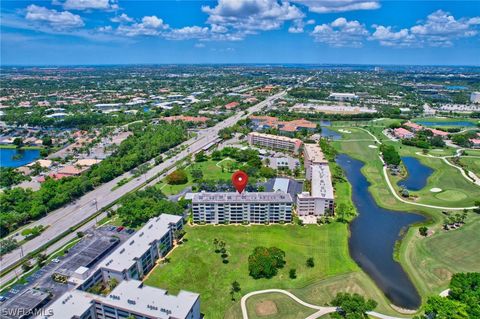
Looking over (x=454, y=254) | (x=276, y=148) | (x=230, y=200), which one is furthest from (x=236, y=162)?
(x=454, y=254)

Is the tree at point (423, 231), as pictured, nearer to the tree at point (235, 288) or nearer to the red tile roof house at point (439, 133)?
Answer: the tree at point (235, 288)

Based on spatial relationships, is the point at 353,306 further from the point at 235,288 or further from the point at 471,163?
the point at 471,163

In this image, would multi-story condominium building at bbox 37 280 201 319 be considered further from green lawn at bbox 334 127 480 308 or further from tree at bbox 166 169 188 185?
tree at bbox 166 169 188 185

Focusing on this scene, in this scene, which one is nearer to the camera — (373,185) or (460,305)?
(460,305)

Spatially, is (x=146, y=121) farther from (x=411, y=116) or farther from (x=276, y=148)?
(x=411, y=116)

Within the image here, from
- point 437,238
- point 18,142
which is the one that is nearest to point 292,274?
point 437,238
